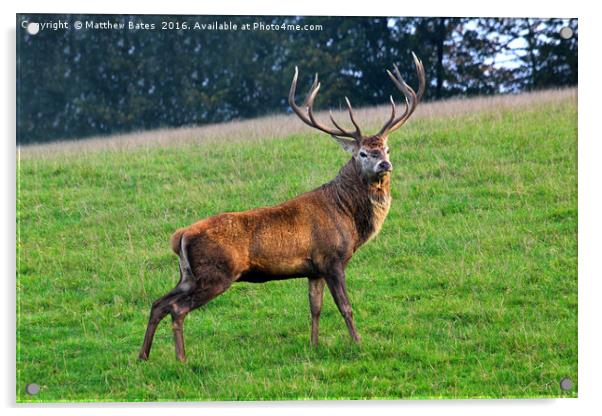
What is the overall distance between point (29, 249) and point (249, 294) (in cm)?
143

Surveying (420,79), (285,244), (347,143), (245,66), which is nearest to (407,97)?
(420,79)

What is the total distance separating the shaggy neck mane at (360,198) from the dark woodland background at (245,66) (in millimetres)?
812

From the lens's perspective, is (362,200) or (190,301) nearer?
(190,301)

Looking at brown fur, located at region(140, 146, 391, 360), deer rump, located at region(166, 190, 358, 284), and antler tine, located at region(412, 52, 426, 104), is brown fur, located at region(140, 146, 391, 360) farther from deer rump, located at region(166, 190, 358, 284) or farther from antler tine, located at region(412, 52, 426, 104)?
antler tine, located at region(412, 52, 426, 104)

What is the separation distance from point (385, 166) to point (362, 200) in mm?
341

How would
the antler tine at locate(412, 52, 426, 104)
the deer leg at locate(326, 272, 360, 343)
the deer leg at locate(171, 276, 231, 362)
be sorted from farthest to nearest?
the antler tine at locate(412, 52, 426, 104)
the deer leg at locate(326, 272, 360, 343)
the deer leg at locate(171, 276, 231, 362)

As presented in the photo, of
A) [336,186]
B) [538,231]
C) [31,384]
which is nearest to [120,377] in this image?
[31,384]

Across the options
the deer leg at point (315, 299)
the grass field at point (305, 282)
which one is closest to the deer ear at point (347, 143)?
the deer leg at point (315, 299)

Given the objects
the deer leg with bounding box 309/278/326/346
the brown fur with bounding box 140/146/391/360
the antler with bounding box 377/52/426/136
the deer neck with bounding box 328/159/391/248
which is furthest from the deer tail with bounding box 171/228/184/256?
the antler with bounding box 377/52/426/136

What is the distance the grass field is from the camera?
7.91m

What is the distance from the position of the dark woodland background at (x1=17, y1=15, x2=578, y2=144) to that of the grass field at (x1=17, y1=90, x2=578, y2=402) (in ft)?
0.89

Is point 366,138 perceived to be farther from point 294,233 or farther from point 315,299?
point 315,299

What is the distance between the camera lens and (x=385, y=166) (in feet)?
26.1

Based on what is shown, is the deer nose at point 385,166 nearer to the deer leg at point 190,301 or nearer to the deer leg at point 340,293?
the deer leg at point 340,293
